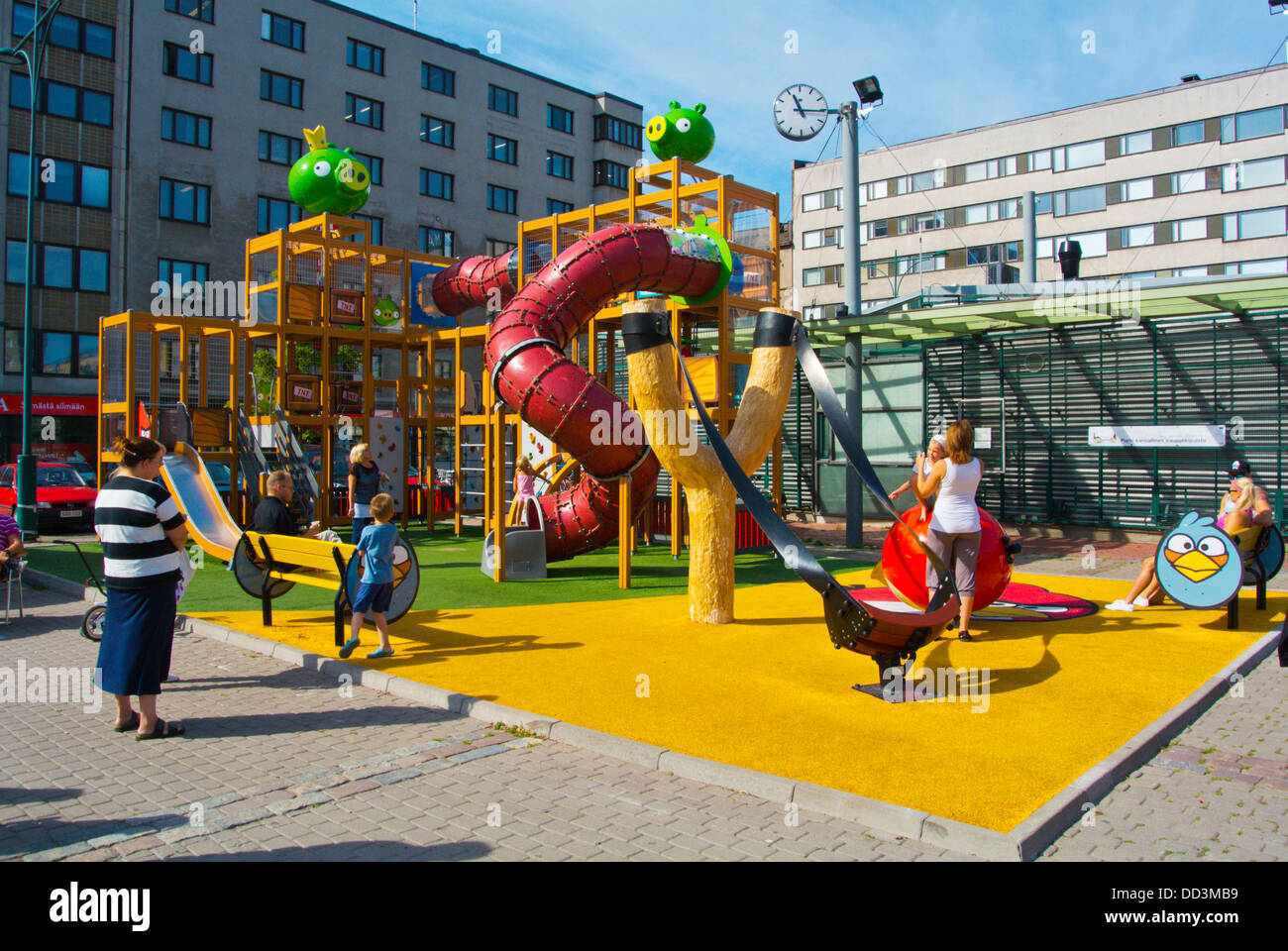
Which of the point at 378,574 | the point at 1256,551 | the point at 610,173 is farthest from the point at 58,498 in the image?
the point at 610,173

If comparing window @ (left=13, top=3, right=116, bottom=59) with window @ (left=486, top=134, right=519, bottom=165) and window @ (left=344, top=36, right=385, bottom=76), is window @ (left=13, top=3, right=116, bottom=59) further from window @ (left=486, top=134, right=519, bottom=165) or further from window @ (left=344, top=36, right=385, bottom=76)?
window @ (left=486, top=134, right=519, bottom=165)

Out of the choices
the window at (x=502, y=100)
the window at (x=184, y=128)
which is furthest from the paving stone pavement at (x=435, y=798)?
the window at (x=502, y=100)

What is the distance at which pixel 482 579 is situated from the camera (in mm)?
12930

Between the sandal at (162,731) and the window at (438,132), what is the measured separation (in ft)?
142

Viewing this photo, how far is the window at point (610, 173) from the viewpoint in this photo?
53625 mm

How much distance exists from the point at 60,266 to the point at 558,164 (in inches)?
1015

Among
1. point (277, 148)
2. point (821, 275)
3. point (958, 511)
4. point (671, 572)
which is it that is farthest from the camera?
point (821, 275)

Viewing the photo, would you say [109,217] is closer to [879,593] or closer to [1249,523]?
[879,593]

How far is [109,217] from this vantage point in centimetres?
3459

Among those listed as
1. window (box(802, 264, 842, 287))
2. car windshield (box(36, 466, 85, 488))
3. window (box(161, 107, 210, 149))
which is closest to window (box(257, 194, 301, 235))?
window (box(161, 107, 210, 149))

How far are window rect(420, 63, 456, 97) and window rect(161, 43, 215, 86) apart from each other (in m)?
10.5

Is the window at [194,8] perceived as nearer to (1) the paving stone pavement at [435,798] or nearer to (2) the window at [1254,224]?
(1) the paving stone pavement at [435,798]

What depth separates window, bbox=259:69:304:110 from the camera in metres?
39.1

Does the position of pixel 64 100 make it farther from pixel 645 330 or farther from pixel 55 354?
pixel 645 330
